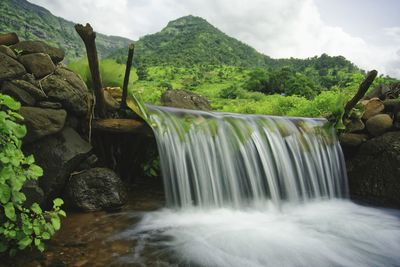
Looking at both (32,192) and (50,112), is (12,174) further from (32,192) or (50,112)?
(50,112)

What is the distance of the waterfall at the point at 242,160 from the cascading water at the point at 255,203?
0.06 feet

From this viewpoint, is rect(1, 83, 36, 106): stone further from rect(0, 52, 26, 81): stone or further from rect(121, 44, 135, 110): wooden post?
rect(121, 44, 135, 110): wooden post

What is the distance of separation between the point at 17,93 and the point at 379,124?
7.63 metres

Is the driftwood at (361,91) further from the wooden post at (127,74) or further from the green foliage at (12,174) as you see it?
the green foliage at (12,174)

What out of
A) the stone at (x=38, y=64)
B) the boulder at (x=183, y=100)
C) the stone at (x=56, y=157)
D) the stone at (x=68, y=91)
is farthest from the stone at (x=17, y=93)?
the boulder at (x=183, y=100)

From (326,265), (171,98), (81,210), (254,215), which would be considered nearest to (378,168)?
(254,215)

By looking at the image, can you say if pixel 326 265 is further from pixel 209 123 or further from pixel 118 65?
pixel 118 65

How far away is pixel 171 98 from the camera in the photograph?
10.1 metres

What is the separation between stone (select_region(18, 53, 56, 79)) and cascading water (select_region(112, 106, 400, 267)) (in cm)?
193

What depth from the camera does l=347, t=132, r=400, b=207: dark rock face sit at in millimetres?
7551

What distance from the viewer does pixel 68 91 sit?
5.27 m

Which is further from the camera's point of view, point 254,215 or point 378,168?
point 378,168

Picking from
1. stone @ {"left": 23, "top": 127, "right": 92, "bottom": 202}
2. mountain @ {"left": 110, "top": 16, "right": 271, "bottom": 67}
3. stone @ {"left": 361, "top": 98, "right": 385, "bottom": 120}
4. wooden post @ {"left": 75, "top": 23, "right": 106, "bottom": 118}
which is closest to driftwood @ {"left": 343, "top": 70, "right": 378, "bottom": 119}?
stone @ {"left": 361, "top": 98, "right": 385, "bottom": 120}

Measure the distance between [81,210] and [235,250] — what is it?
2.35m
